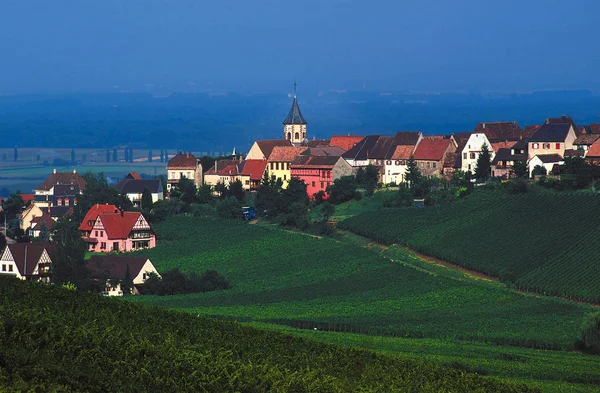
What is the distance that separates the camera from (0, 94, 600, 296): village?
6888cm

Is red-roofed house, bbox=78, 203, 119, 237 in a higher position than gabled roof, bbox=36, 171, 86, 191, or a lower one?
lower

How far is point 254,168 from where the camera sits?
87.6m

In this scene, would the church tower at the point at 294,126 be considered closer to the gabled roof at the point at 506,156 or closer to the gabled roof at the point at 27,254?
the gabled roof at the point at 506,156

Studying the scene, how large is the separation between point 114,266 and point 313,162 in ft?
93.1

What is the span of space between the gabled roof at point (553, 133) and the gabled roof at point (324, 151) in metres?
16.2

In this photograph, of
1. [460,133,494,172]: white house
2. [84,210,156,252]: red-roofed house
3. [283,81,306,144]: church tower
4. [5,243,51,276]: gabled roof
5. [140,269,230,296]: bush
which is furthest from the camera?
[283,81,306,144]: church tower

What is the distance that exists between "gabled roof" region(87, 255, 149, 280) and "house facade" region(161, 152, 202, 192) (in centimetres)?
3312

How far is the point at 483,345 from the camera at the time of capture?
38781mm

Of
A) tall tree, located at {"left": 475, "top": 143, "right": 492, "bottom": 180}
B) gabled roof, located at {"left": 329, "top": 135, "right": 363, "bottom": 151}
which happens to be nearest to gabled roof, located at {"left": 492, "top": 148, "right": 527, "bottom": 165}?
tall tree, located at {"left": 475, "top": 143, "right": 492, "bottom": 180}

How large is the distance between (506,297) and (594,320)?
887cm

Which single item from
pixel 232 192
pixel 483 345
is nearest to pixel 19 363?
pixel 483 345

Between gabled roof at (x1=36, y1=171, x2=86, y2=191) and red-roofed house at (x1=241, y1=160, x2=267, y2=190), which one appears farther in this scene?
gabled roof at (x1=36, y1=171, x2=86, y2=191)

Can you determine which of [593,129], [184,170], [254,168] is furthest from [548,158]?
[184,170]

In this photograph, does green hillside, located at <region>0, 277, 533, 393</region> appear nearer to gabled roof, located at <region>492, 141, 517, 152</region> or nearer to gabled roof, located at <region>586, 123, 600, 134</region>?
gabled roof, located at <region>492, 141, 517, 152</region>
